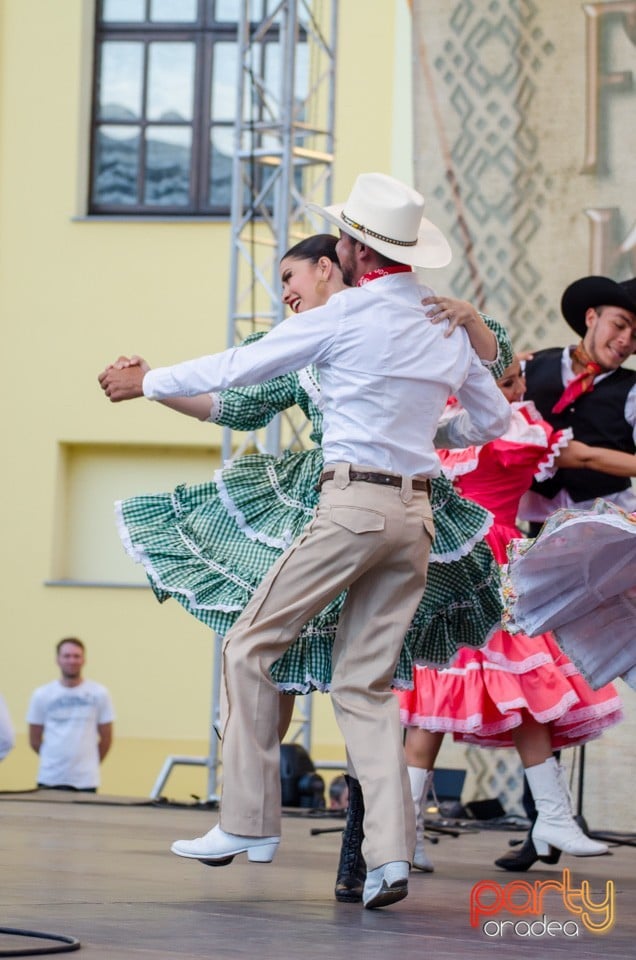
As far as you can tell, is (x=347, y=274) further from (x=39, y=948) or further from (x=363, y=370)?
(x=39, y=948)

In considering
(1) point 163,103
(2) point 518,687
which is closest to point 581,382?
(2) point 518,687

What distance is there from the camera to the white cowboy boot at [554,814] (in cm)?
431

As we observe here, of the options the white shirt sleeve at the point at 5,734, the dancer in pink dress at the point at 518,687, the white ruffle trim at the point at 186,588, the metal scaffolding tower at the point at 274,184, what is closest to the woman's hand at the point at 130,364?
the white ruffle trim at the point at 186,588

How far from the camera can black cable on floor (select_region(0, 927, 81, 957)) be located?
252cm

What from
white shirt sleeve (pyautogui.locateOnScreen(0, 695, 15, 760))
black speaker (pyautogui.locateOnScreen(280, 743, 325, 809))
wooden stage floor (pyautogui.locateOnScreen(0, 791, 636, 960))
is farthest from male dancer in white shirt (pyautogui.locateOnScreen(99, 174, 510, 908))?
black speaker (pyautogui.locateOnScreen(280, 743, 325, 809))

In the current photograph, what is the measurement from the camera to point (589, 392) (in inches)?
188

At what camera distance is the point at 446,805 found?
7.23 m

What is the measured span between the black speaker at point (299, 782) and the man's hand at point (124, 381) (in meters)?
4.64

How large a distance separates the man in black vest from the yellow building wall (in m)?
7.67

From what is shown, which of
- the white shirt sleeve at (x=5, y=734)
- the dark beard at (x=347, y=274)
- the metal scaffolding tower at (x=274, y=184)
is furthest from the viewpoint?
the metal scaffolding tower at (x=274, y=184)

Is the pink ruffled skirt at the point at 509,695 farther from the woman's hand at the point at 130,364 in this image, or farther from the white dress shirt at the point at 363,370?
the woman's hand at the point at 130,364

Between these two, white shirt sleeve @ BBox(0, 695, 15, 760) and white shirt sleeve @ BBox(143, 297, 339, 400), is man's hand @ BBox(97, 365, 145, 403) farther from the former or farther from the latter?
white shirt sleeve @ BBox(0, 695, 15, 760)

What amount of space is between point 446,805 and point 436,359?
13.6 ft
